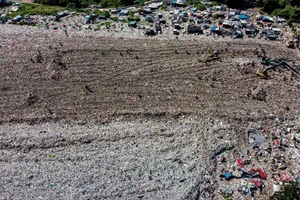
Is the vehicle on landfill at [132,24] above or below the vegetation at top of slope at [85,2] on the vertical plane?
below

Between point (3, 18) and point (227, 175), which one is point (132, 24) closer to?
point (3, 18)

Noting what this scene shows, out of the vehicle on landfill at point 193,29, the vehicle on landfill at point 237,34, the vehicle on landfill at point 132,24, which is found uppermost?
the vehicle on landfill at point 132,24

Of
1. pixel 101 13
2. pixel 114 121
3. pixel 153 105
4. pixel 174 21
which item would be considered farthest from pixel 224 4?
pixel 114 121

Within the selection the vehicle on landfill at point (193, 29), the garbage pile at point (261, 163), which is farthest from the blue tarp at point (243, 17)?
the garbage pile at point (261, 163)

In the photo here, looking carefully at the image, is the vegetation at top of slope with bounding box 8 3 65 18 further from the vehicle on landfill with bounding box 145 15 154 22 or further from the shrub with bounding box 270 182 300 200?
the shrub with bounding box 270 182 300 200

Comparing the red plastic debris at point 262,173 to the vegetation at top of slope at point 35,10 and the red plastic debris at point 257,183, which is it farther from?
the vegetation at top of slope at point 35,10

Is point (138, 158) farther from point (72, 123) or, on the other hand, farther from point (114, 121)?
point (72, 123)

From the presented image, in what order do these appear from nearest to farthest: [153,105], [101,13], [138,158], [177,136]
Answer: [138,158] < [177,136] < [153,105] < [101,13]

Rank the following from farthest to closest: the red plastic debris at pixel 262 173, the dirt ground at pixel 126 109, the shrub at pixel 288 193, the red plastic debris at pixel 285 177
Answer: the red plastic debris at pixel 262 173 → the red plastic debris at pixel 285 177 → the dirt ground at pixel 126 109 → the shrub at pixel 288 193
